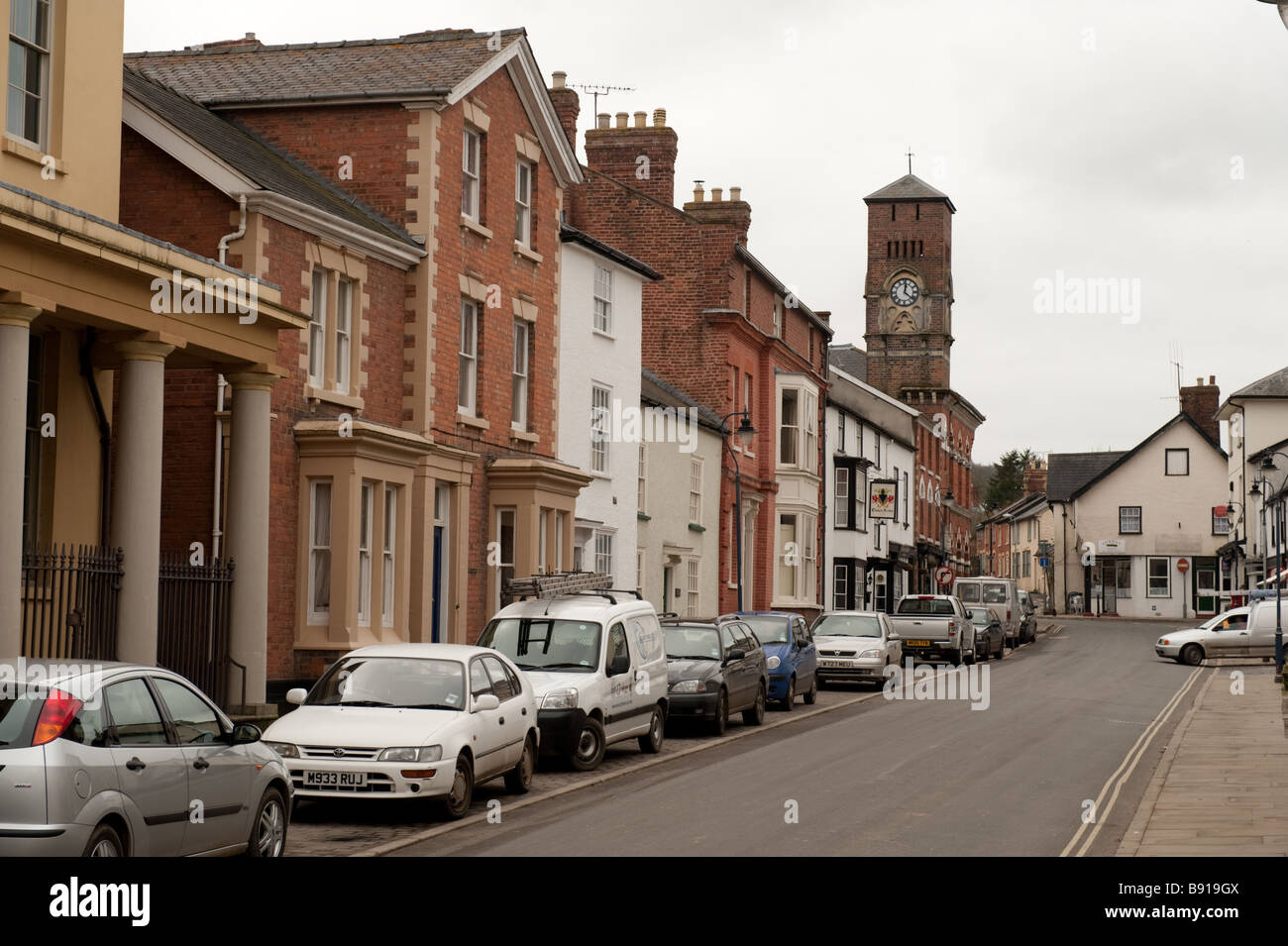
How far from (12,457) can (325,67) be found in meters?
14.5

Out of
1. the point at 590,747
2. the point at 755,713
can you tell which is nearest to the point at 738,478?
the point at 755,713

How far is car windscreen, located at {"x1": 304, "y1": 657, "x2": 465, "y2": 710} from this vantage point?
14.9 meters

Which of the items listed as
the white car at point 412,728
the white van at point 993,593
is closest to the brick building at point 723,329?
the white van at point 993,593

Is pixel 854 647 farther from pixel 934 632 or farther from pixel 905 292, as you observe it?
pixel 905 292

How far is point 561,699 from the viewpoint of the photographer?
17.9 metres

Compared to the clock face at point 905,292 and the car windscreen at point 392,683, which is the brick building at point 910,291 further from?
the car windscreen at point 392,683

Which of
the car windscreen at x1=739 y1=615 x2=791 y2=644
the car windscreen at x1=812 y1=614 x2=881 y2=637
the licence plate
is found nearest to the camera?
the licence plate

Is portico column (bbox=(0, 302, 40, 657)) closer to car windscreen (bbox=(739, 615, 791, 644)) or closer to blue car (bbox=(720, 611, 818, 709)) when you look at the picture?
blue car (bbox=(720, 611, 818, 709))

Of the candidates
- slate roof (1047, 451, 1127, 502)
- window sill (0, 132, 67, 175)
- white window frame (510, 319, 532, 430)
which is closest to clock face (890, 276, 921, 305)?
slate roof (1047, 451, 1127, 502)

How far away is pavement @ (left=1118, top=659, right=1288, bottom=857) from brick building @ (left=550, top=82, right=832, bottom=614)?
19378 mm

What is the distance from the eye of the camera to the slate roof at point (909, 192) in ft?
367

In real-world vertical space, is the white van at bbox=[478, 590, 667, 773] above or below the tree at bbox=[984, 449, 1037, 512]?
below
